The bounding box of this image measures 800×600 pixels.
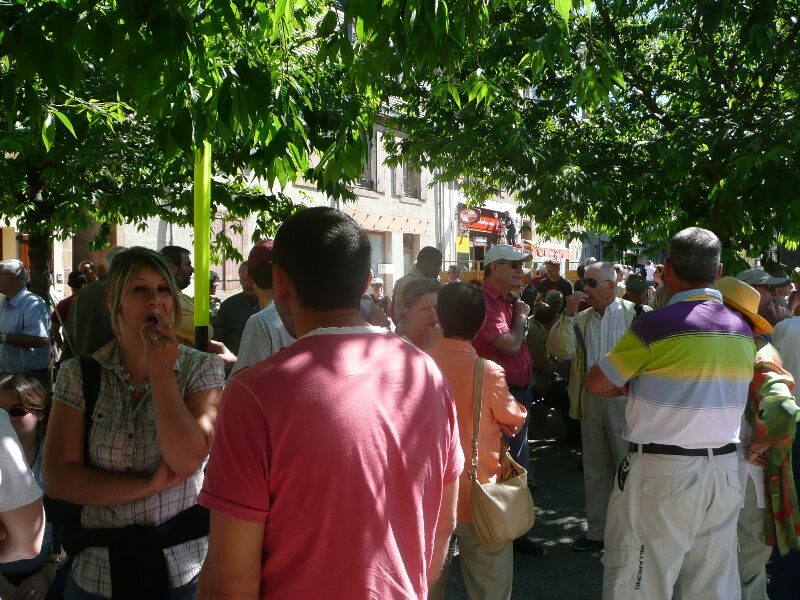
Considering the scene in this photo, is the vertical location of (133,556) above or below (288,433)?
below

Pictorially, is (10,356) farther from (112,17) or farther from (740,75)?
(740,75)

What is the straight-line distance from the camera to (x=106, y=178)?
9367 millimetres

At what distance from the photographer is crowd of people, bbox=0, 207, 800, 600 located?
5.16 feet

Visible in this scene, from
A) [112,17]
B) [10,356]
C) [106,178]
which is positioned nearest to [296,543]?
[112,17]

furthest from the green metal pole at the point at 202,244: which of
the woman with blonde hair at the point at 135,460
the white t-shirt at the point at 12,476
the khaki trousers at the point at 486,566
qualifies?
the khaki trousers at the point at 486,566

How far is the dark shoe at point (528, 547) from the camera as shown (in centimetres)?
555

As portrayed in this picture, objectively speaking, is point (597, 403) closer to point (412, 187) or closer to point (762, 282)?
point (762, 282)

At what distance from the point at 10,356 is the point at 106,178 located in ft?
9.80

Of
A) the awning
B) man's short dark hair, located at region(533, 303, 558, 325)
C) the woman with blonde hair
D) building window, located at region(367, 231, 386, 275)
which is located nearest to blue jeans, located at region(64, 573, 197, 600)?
the woman with blonde hair

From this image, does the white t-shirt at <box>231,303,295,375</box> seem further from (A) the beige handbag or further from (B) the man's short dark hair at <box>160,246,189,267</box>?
(B) the man's short dark hair at <box>160,246,189,267</box>

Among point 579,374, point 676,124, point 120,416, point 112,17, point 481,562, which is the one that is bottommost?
point 481,562

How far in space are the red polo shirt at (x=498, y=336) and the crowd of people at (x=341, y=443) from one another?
86 centimetres

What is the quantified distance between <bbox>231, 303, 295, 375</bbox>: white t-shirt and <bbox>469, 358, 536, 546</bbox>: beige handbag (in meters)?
0.92

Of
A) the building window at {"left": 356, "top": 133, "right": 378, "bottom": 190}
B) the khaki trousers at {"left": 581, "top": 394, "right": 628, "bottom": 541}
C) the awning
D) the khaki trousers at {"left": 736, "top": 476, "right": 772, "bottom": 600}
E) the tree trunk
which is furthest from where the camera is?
the awning
